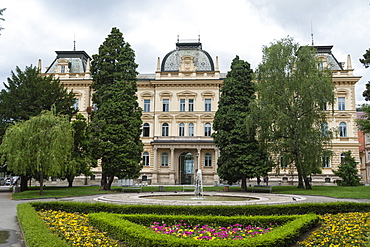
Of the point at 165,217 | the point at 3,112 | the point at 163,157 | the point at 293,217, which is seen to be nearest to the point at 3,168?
the point at 3,112

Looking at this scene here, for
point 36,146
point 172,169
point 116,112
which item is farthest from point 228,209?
point 172,169

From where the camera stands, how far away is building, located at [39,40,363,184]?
4647 centimetres

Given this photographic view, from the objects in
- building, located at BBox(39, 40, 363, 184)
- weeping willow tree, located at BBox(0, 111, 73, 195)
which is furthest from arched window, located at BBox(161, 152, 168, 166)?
weeping willow tree, located at BBox(0, 111, 73, 195)

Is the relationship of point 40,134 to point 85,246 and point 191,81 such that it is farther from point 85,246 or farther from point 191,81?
point 191,81

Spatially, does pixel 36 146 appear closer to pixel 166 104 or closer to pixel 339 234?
pixel 339 234

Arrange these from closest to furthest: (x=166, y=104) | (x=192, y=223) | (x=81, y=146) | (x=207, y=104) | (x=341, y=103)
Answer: (x=192, y=223) < (x=81, y=146) < (x=341, y=103) < (x=207, y=104) < (x=166, y=104)

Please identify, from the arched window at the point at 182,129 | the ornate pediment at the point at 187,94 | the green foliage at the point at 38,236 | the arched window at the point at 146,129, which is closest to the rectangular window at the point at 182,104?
the ornate pediment at the point at 187,94

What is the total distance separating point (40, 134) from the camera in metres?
23.3

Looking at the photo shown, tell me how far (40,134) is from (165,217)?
1618 cm

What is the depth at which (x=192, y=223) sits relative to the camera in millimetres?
10258

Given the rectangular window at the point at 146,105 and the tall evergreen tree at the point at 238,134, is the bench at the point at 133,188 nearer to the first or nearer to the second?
the tall evergreen tree at the point at 238,134

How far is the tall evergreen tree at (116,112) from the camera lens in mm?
29000

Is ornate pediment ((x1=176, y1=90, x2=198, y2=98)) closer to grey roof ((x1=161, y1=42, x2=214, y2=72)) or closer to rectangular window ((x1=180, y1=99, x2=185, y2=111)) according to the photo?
rectangular window ((x1=180, y1=99, x2=185, y2=111))

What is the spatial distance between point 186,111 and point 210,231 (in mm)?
39878
